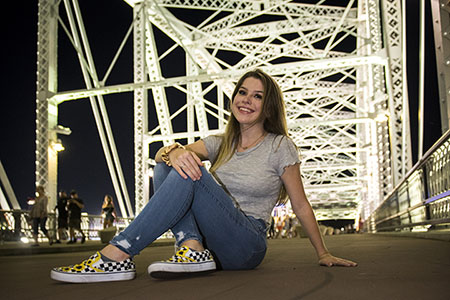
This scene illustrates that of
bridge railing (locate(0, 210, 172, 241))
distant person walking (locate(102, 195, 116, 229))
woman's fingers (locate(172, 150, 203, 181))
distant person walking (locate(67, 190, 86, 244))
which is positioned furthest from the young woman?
distant person walking (locate(102, 195, 116, 229))

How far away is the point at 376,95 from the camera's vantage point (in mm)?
14789

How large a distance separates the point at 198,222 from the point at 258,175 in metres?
0.42

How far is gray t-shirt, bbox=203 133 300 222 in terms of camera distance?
2.95m

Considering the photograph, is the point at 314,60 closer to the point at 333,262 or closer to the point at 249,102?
the point at 249,102

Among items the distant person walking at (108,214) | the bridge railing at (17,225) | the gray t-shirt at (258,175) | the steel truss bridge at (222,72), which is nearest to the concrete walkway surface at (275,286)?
the gray t-shirt at (258,175)

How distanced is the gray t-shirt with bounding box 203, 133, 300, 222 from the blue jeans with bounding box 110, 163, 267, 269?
10 cm

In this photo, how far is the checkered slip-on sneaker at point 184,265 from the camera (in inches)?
100

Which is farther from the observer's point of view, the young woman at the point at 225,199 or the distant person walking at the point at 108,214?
the distant person walking at the point at 108,214

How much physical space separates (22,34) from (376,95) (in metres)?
25.5

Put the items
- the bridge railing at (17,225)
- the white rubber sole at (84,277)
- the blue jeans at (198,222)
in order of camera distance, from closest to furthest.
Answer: the white rubber sole at (84,277) < the blue jeans at (198,222) < the bridge railing at (17,225)

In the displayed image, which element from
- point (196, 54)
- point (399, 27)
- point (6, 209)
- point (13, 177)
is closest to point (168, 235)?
point (196, 54)

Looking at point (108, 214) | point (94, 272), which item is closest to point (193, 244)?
point (94, 272)

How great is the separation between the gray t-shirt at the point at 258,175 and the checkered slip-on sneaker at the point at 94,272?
2.49ft

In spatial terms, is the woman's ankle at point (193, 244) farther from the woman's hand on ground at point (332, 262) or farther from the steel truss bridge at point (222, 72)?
the steel truss bridge at point (222, 72)
